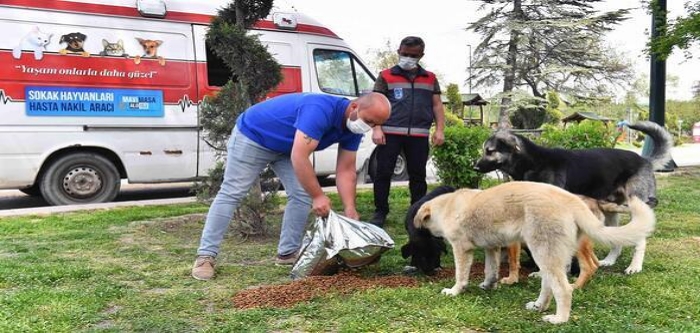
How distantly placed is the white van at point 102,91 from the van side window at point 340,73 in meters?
0.87

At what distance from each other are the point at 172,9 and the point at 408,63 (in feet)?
15.1

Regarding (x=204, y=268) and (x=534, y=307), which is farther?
(x=204, y=268)

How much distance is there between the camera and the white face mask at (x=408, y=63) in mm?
5977

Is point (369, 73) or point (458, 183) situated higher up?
point (369, 73)

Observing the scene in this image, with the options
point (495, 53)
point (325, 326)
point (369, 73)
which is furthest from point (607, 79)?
point (325, 326)

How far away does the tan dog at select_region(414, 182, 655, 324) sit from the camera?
3189 mm

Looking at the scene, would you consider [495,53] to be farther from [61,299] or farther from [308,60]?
[61,299]

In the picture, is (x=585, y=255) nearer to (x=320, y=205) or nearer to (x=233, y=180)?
(x=320, y=205)

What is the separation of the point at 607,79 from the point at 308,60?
30.4 metres

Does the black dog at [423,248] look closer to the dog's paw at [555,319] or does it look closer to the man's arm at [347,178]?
the man's arm at [347,178]

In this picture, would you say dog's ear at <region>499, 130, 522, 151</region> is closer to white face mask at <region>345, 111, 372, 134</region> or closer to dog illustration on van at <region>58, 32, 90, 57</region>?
white face mask at <region>345, 111, 372, 134</region>

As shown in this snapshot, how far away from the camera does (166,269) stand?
4621mm

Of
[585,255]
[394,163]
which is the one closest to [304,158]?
[585,255]

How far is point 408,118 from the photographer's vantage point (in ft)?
19.6
